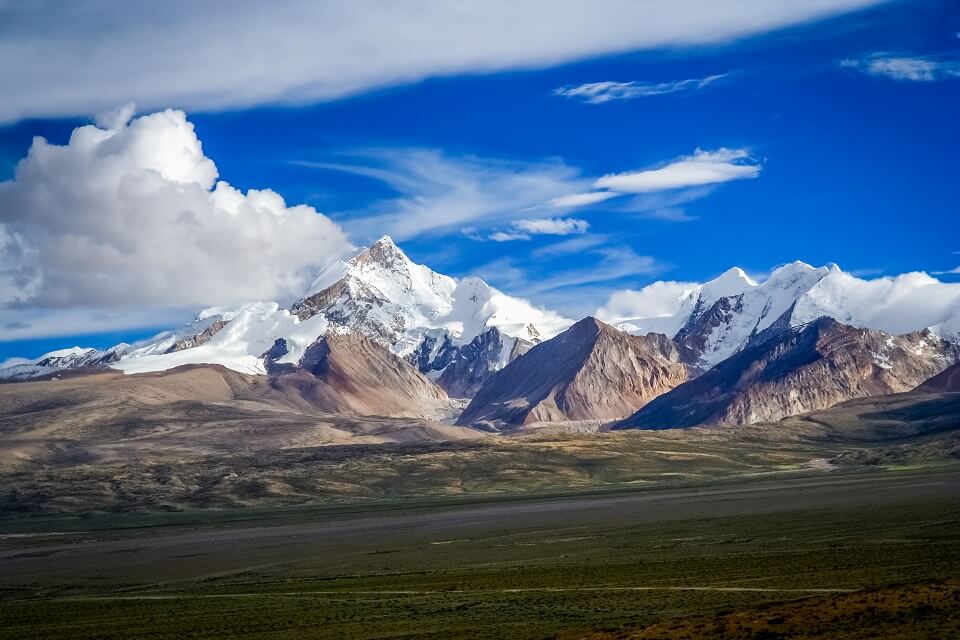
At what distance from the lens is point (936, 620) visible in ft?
116

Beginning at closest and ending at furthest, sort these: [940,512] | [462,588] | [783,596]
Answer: [783,596], [462,588], [940,512]

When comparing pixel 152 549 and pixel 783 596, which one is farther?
pixel 152 549

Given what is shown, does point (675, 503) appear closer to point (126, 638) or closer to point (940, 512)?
point (940, 512)

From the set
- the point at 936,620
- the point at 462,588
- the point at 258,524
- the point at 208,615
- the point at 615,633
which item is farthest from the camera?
the point at 258,524

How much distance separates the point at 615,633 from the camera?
39.2 metres

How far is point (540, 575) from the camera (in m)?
65.6

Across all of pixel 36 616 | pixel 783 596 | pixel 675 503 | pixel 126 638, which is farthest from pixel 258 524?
pixel 783 596

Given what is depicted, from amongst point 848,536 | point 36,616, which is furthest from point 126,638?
point 848,536

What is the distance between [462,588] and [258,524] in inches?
3819

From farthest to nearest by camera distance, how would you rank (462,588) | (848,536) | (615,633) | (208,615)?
(848,536), (462,588), (208,615), (615,633)

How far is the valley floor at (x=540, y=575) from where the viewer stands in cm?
4244

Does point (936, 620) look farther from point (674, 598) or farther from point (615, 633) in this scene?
point (674, 598)

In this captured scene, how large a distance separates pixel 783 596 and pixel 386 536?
231 feet

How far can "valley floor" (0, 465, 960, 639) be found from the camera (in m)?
42.4
